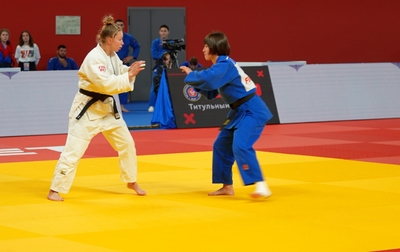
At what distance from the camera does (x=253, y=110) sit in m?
7.27

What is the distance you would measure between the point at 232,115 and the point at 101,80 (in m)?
1.32

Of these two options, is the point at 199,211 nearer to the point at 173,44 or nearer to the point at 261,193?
the point at 261,193

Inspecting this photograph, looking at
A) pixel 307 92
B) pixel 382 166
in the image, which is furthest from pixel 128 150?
pixel 307 92

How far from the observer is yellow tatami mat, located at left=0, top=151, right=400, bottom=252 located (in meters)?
5.34

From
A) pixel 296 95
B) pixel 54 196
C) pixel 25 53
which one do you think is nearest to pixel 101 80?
pixel 54 196

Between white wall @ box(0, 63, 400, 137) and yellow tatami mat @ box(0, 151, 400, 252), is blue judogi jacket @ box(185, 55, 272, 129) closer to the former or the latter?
yellow tatami mat @ box(0, 151, 400, 252)

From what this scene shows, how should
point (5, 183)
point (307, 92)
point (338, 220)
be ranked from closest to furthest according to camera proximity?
point (338, 220) → point (5, 183) → point (307, 92)

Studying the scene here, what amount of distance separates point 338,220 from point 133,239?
172cm

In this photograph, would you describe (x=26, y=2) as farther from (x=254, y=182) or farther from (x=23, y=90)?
(x=254, y=182)

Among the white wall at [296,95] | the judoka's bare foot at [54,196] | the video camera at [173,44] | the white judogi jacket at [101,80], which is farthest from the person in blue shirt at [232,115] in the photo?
the video camera at [173,44]

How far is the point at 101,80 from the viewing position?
698cm

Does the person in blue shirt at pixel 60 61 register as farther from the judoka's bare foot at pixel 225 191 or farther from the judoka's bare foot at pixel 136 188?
the judoka's bare foot at pixel 225 191

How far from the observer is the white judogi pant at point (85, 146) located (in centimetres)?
710

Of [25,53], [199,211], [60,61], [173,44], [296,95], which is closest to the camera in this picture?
[199,211]
